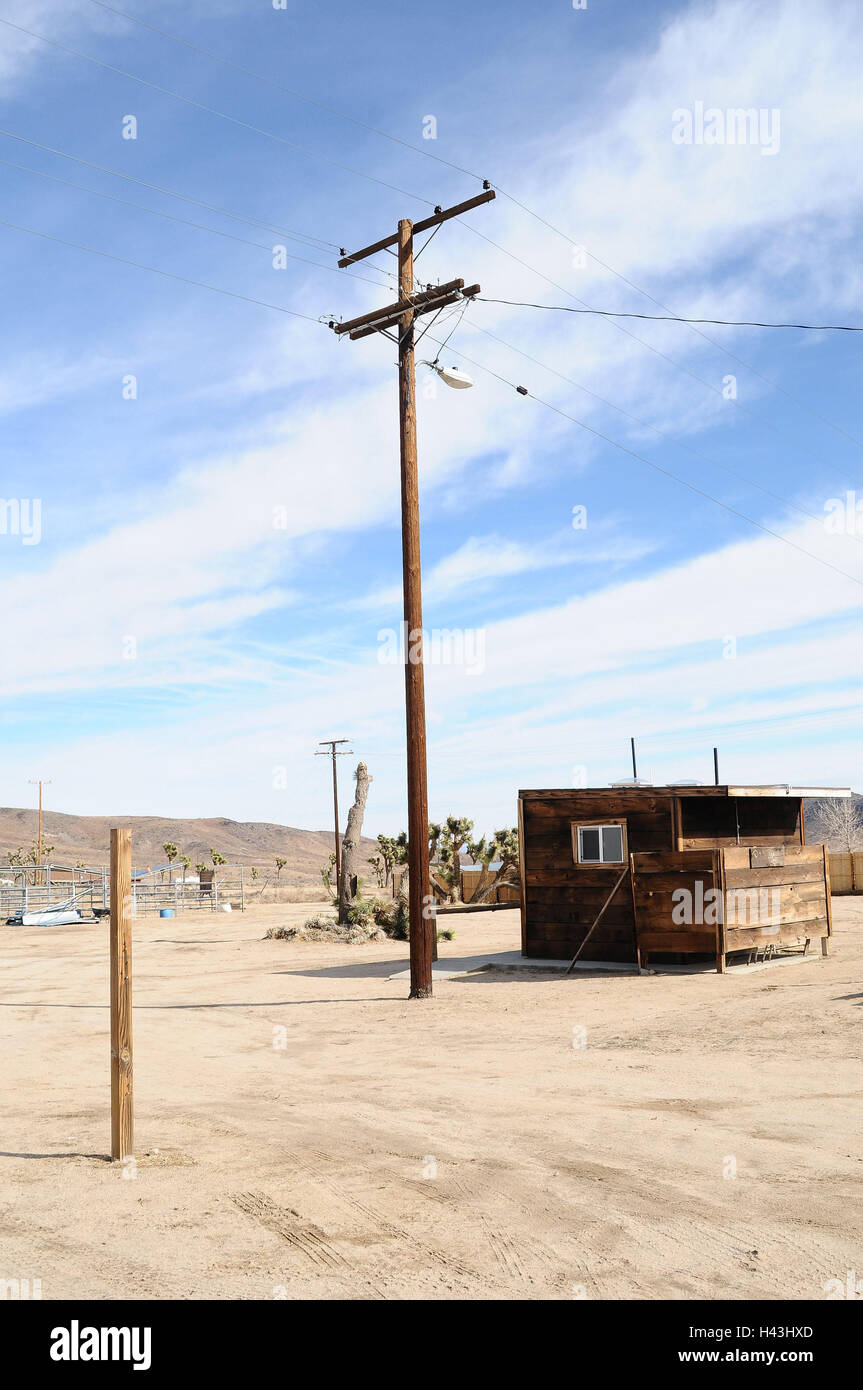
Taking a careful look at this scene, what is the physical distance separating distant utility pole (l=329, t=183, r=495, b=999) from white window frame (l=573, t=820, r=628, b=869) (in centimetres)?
370

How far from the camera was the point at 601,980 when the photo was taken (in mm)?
18000

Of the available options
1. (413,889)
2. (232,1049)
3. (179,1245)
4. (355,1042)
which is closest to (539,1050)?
(355,1042)

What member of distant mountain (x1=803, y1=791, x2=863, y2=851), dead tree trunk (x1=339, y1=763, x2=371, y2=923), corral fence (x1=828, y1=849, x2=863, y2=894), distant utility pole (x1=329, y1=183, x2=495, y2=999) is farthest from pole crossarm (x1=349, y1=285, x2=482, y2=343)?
distant mountain (x1=803, y1=791, x2=863, y2=851)

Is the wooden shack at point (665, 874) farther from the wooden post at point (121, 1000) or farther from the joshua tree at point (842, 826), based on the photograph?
the joshua tree at point (842, 826)

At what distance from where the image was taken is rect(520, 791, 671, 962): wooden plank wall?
63.6 feet

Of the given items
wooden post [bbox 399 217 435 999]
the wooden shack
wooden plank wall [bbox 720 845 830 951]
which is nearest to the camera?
wooden post [bbox 399 217 435 999]

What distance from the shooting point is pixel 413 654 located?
17047mm

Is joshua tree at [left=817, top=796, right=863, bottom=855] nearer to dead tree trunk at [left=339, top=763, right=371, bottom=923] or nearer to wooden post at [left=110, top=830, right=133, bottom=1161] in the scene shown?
dead tree trunk at [left=339, top=763, right=371, bottom=923]

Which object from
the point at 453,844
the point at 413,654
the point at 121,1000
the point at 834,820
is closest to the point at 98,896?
the point at 453,844

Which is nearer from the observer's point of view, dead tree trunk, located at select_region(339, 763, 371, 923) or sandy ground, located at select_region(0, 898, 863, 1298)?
sandy ground, located at select_region(0, 898, 863, 1298)

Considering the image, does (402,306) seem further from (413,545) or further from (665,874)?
(665,874)
